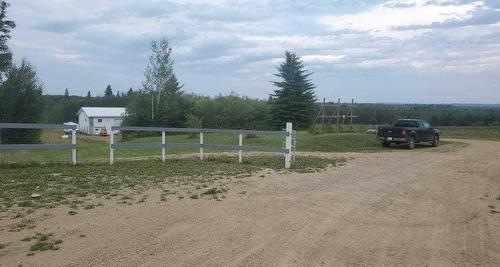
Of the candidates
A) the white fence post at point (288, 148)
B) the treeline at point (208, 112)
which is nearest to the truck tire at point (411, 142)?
the white fence post at point (288, 148)

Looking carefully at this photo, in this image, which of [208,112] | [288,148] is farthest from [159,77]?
[288,148]

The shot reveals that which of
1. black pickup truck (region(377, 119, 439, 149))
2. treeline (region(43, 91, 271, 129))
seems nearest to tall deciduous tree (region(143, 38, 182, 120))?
treeline (region(43, 91, 271, 129))

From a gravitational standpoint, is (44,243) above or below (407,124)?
below

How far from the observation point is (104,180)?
10.6 metres

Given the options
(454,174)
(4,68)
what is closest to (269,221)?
(454,174)

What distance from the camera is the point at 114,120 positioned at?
87.3 meters

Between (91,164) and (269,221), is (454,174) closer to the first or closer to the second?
(269,221)

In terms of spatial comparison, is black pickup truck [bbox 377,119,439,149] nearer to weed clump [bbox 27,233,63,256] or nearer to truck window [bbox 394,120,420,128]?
truck window [bbox 394,120,420,128]

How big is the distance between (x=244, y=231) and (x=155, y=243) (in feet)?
4.17

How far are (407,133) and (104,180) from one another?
62.5 ft

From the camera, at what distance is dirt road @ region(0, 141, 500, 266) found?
5.57 metres

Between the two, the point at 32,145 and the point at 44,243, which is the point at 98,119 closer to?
the point at 32,145

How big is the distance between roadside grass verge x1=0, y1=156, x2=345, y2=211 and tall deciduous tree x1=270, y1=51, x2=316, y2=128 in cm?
3945

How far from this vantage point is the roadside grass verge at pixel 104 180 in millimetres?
8375
